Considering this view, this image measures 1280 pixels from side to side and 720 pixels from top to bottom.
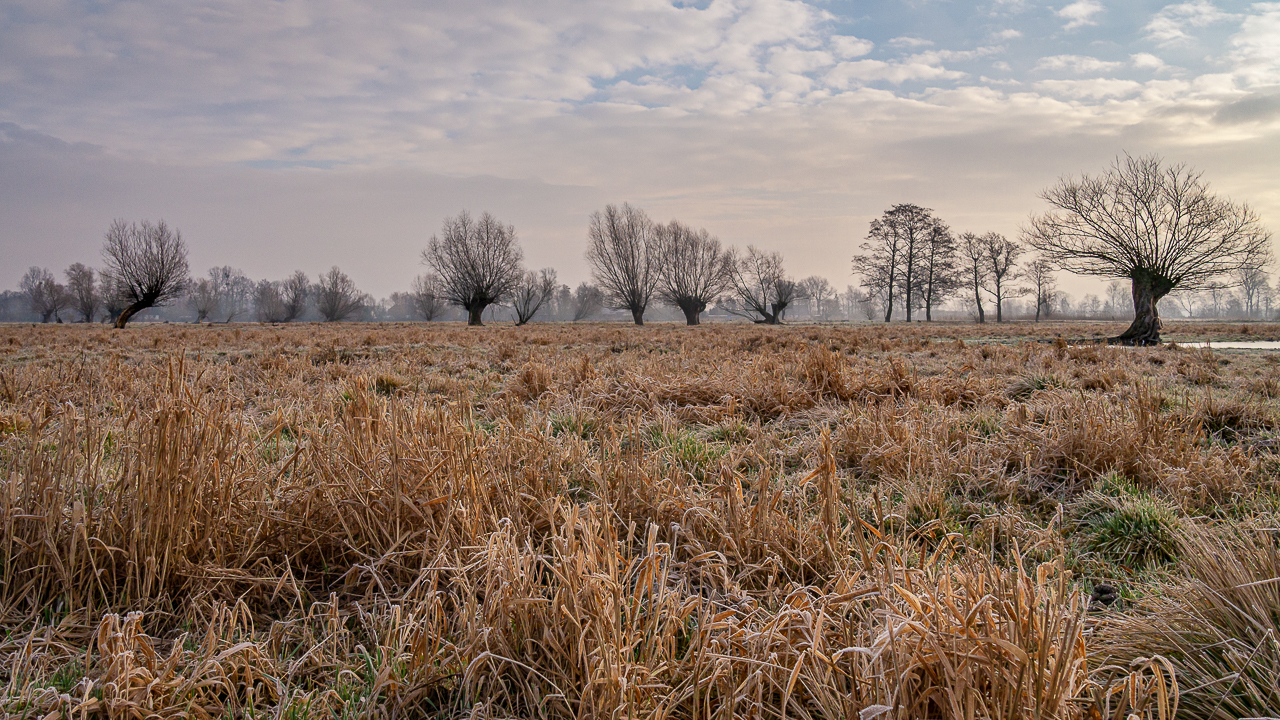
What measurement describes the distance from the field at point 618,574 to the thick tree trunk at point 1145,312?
15953mm

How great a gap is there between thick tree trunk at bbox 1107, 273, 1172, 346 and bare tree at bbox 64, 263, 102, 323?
95059mm

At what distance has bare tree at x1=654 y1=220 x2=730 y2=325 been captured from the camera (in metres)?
57.1

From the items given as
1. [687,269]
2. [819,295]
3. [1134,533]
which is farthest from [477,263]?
[819,295]

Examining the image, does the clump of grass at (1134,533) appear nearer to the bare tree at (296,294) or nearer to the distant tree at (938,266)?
the distant tree at (938,266)

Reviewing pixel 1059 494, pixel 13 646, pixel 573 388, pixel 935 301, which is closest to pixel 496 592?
pixel 13 646

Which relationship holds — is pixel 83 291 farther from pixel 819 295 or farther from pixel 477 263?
pixel 819 295

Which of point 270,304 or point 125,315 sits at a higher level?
point 270,304

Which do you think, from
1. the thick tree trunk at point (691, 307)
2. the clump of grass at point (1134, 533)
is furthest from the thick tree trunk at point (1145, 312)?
the thick tree trunk at point (691, 307)

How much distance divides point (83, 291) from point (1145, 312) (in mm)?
101263

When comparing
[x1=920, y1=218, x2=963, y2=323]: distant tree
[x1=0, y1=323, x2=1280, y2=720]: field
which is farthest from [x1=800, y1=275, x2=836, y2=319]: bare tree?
[x1=0, y1=323, x2=1280, y2=720]: field

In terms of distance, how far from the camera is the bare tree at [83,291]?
7400 cm

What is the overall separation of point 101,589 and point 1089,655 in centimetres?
285

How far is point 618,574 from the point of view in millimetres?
1774

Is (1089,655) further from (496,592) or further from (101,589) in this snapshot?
(101,589)
